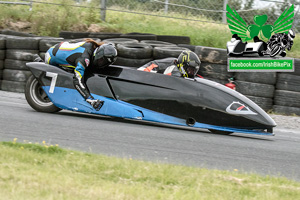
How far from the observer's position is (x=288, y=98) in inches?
321

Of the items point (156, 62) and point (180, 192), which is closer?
point (180, 192)

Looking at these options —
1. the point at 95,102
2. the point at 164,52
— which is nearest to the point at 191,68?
the point at 95,102

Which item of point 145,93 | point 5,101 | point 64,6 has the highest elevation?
point 64,6

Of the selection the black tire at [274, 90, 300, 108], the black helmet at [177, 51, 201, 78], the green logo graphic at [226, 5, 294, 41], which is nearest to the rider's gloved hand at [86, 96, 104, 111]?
the black helmet at [177, 51, 201, 78]

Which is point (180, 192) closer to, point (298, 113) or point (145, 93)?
point (145, 93)

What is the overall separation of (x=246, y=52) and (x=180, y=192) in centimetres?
671

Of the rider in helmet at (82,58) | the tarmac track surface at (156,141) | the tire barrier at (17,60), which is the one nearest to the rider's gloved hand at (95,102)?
the rider in helmet at (82,58)

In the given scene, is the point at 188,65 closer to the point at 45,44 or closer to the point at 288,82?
the point at 288,82

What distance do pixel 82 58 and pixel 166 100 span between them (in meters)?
1.28

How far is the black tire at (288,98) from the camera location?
813 cm

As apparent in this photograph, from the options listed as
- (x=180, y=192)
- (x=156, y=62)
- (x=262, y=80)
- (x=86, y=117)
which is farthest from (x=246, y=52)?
(x=180, y=192)

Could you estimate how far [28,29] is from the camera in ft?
39.7

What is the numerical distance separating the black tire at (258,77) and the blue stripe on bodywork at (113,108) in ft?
8.08

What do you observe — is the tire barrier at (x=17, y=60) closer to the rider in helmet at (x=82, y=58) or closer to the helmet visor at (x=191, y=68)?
the rider in helmet at (x=82, y=58)
